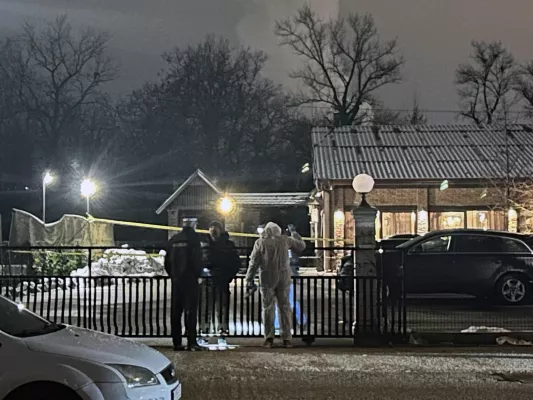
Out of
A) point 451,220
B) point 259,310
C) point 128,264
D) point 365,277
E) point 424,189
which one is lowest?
point 128,264

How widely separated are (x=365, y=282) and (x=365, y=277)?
91 millimetres

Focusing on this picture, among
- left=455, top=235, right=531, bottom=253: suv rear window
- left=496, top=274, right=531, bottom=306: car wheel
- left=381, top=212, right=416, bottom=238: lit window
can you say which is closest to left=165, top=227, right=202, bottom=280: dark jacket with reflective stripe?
left=496, top=274, right=531, bottom=306: car wheel

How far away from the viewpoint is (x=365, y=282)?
1048 centimetres

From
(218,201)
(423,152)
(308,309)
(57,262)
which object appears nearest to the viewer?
(308,309)

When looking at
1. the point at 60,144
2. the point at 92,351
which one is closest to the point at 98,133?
the point at 60,144

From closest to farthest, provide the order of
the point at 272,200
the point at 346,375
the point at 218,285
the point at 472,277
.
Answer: the point at 346,375, the point at 218,285, the point at 472,277, the point at 272,200

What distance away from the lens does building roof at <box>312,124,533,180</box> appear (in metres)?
27.9

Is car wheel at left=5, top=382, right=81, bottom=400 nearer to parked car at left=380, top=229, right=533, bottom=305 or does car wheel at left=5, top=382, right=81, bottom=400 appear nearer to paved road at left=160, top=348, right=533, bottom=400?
paved road at left=160, top=348, right=533, bottom=400

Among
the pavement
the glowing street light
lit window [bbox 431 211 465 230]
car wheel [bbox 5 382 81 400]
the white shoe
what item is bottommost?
the white shoe

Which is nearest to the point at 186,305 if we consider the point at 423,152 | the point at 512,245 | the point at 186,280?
the point at 186,280

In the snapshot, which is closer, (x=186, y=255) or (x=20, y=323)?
(x=20, y=323)

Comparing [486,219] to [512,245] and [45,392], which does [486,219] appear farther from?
[45,392]

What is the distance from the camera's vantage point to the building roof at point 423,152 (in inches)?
1098

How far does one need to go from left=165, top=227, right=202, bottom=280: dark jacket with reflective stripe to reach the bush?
37.3 ft
